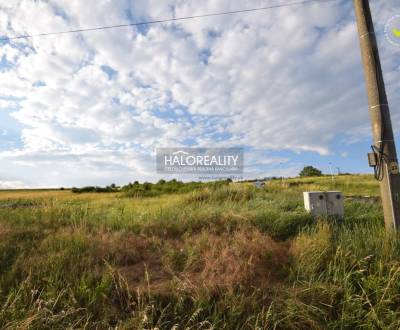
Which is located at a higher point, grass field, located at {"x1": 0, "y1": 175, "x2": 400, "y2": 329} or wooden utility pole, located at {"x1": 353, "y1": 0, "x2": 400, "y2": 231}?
wooden utility pole, located at {"x1": 353, "y1": 0, "x2": 400, "y2": 231}

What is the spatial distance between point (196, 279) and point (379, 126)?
13.6 feet

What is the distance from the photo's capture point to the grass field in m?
2.62

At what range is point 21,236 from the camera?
488 cm

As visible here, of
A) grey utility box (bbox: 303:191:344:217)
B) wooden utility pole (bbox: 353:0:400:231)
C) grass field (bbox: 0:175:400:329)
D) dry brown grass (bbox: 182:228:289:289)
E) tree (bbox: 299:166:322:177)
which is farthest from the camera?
tree (bbox: 299:166:322:177)

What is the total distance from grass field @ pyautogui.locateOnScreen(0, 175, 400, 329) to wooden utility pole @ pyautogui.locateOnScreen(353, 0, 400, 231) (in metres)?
0.58

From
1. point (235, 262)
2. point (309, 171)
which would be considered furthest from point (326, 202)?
point (309, 171)

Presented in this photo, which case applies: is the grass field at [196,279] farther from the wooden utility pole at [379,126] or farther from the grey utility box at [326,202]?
the grey utility box at [326,202]

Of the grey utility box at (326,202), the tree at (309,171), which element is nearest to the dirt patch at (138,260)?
the grey utility box at (326,202)

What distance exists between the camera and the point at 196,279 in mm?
3191

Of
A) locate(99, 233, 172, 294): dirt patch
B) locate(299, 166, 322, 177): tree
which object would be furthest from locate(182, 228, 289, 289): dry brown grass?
locate(299, 166, 322, 177): tree

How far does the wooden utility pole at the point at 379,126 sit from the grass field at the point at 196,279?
0.58 meters

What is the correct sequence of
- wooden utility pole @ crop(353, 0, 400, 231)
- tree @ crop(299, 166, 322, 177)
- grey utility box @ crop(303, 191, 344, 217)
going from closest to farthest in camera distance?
wooden utility pole @ crop(353, 0, 400, 231), grey utility box @ crop(303, 191, 344, 217), tree @ crop(299, 166, 322, 177)

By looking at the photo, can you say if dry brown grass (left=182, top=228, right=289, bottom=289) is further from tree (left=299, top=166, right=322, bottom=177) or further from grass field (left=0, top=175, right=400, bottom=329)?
tree (left=299, top=166, right=322, bottom=177)

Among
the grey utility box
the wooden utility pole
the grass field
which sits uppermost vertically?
the wooden utility pole
